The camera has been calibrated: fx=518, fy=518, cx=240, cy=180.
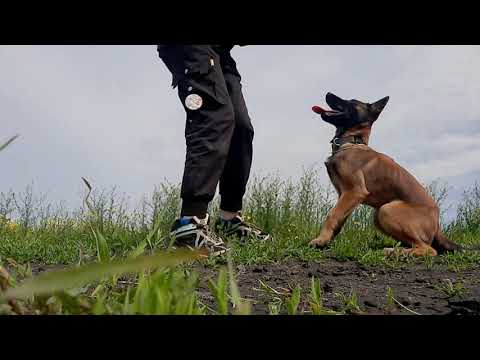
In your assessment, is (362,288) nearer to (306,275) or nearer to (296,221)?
(306,275)

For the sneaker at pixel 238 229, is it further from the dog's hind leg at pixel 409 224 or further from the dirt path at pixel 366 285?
the dog's hind leg at pixel 409 224

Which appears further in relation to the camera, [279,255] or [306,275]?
[279,255]

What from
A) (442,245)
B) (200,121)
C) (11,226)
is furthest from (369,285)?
(11,226)

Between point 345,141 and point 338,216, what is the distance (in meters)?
0.93

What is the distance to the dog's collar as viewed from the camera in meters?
4.82

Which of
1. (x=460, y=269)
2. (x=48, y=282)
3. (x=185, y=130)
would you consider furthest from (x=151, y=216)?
(x=48, y=282)

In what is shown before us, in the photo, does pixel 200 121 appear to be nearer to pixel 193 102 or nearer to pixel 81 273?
pixel 193 102

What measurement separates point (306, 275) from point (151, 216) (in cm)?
246

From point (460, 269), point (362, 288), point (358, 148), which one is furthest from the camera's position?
point (358, 148)

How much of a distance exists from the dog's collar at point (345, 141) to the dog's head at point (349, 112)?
0.35ft

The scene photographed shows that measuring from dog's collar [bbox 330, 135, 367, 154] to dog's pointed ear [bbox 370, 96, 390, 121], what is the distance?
263mm
